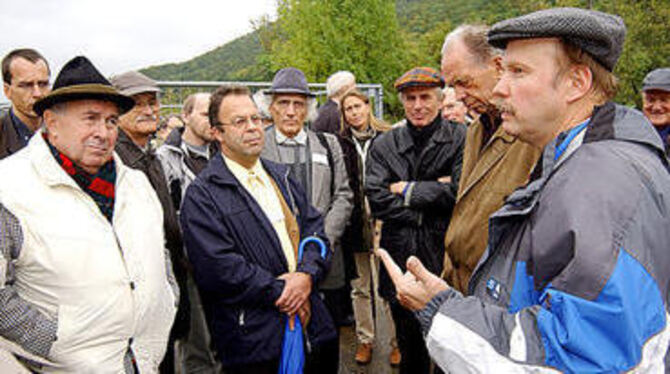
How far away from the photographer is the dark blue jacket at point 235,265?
238cm

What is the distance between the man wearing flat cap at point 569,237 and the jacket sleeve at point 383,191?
1.60 m

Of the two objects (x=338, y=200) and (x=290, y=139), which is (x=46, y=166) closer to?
(x=290, y=139)

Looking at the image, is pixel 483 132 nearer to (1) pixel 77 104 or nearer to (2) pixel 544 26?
(2) pixel 544 26

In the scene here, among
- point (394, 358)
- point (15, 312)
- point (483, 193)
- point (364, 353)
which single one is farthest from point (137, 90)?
point (394, 358)

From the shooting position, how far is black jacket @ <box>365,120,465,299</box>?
3.05 metres

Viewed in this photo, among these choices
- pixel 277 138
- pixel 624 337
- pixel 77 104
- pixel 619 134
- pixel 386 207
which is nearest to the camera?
pixel 624 337

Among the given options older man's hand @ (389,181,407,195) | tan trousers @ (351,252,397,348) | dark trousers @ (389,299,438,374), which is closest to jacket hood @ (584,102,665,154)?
older man's hand @ (389,181,407,195)

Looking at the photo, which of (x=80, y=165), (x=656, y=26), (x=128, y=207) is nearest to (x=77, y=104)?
(x=80, y=165)

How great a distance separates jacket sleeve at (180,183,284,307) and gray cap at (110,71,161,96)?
110cm

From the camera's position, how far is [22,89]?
3.62 m

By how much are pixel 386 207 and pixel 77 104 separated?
2053mm

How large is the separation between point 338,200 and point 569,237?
248 centimetres

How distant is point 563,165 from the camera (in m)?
1.25

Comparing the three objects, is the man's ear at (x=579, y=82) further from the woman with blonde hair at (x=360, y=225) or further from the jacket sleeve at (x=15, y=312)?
the woman with blonde hair at (x=360, y=225)
